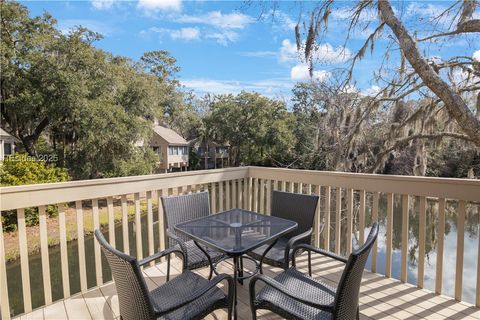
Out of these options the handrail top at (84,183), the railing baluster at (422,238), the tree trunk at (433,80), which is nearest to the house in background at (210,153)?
the tree trunk at (433,80)

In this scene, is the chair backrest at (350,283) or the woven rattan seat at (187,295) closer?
the chair backrest at (350,283)

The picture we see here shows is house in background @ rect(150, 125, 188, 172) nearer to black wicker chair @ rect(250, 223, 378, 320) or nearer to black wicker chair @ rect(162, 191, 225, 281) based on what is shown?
black wicker chair @ rect(162, 191, 225, 281)

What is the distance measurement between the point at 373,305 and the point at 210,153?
85.7ft

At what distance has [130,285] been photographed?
1364 mm

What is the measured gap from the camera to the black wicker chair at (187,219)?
225cm

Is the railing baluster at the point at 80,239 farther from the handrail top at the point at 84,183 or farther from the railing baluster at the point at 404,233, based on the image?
the railing baluster at the point at 404,233

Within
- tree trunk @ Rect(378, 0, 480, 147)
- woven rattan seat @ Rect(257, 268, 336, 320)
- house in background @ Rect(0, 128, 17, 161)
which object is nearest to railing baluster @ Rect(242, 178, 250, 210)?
woven rattan seat @ Rect(257, 268, 336, 320)

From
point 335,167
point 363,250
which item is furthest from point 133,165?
point 363,250

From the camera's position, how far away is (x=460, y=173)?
8.10 meters

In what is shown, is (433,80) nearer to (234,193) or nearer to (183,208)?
(234,193)

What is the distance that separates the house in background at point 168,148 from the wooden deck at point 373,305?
18730 millimetres

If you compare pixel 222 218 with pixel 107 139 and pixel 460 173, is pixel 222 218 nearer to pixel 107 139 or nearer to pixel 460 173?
pixel 460 173

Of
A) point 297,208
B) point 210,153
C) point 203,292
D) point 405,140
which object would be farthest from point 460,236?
point 210,153

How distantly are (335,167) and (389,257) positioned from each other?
4.33 metres
